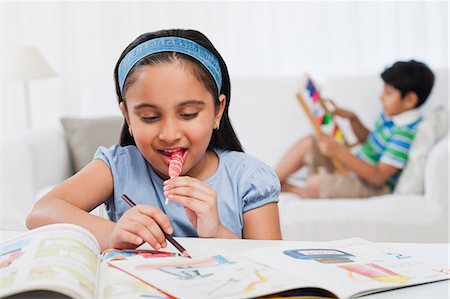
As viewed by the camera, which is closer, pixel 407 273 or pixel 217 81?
pixel 407 273

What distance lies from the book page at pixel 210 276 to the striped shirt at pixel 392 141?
75.7 inches

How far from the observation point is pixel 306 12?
4.00 m

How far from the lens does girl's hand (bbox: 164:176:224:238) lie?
3.37 feet

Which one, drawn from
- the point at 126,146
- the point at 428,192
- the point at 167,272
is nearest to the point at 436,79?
the point at 428,192

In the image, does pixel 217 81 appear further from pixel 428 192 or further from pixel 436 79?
pixel 436 79

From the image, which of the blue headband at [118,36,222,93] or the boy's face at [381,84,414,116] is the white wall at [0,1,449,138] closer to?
the boy's face at [381,84,414,116]

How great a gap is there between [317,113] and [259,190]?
1.48 m

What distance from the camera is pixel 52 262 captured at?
0.78m

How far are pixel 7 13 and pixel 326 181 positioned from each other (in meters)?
2.14

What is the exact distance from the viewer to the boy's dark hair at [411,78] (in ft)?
9.38

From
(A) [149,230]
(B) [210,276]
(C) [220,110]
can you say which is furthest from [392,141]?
(B) [210,276]

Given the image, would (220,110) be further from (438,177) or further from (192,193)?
(438,177)

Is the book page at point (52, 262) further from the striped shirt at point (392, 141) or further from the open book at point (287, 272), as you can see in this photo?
the striped shirt at point (392, 141)

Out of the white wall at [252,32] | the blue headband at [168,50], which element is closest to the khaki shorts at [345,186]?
the white wall at [252,32]
